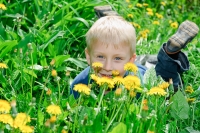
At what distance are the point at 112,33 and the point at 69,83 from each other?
1.55ft

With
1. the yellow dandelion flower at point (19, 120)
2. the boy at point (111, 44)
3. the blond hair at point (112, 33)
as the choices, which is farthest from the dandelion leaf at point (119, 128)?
the blond hair at point (112, 33)

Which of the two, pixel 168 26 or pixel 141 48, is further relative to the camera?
pixel 168 26

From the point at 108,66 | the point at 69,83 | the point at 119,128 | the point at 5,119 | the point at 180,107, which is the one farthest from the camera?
the point at 108,66

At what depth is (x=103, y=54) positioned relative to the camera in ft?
7.20

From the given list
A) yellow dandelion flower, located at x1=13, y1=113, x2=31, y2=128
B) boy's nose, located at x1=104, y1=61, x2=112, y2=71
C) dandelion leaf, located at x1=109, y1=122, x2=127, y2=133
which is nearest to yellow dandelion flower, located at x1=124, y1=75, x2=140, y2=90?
dandelion leaf, located at x1=109, y1=122, x2=127, y2=133

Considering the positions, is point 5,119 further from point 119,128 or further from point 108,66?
point 108,66

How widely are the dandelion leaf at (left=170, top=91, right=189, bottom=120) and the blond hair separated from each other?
1.95 feet

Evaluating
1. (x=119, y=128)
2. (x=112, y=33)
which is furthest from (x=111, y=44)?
(x=119, y=128)

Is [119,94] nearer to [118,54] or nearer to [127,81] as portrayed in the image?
[127,81]

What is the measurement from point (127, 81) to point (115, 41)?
0.70 m

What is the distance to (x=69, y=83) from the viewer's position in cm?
185

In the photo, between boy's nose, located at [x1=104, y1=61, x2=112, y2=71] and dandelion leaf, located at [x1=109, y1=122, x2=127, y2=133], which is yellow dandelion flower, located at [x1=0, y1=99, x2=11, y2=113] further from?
boy's nose, located at [x1=104, y1=61, x2=112, y2=71]

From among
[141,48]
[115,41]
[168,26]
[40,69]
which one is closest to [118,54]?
[115,41]

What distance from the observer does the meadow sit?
152 centimetres
